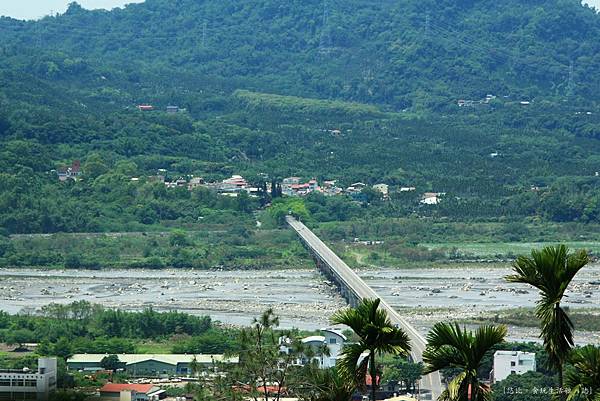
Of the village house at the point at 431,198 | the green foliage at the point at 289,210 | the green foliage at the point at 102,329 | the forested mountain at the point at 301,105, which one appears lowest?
the green foliage at the point at 102,329

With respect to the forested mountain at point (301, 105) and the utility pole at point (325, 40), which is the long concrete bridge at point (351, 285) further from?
the utility pole at point (325, 40)

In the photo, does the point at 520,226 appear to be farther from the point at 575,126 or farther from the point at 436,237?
the point at 575,126

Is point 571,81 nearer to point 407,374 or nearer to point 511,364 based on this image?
point 511,364

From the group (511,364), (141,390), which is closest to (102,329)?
(141,390)

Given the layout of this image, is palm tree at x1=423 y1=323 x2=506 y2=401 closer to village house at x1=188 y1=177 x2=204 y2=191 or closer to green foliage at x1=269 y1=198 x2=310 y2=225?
green foliage at x1=269 y1=198 x2=310 y2=225

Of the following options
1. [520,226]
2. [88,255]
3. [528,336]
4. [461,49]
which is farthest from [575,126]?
[528,336]

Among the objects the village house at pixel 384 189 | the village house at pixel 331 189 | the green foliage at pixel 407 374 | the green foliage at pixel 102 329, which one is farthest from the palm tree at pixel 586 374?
the village house at pixel 384 189
